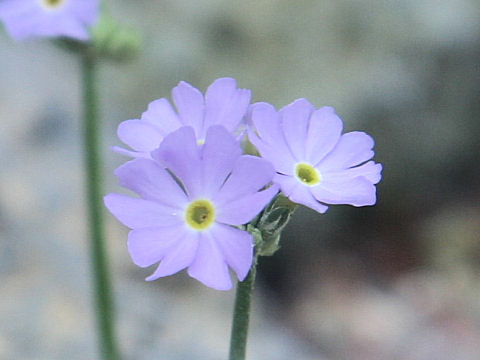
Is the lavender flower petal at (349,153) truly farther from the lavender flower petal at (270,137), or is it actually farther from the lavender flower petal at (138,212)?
the lavender flower petal at (138,212)

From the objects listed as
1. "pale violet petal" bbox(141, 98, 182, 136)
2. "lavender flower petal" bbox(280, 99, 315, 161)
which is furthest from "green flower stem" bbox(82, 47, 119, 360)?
"lavender flower petal" bbox(280, 99, 315, 161)

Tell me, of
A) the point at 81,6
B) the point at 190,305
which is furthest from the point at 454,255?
the point at 81,6

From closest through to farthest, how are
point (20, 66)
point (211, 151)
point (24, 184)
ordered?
point (211, 151)
point (24, 184)
point (20, 66)

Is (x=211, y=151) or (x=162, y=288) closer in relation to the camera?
(x=211, y=151)

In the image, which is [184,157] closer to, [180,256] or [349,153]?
[180,256]

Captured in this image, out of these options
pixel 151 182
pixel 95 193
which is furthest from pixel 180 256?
pixel 95 193

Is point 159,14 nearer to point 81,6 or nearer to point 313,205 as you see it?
point 81,6

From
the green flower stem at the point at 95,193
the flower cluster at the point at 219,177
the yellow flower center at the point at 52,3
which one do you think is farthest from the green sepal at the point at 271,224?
the yellow flower center at the point at 52,3
